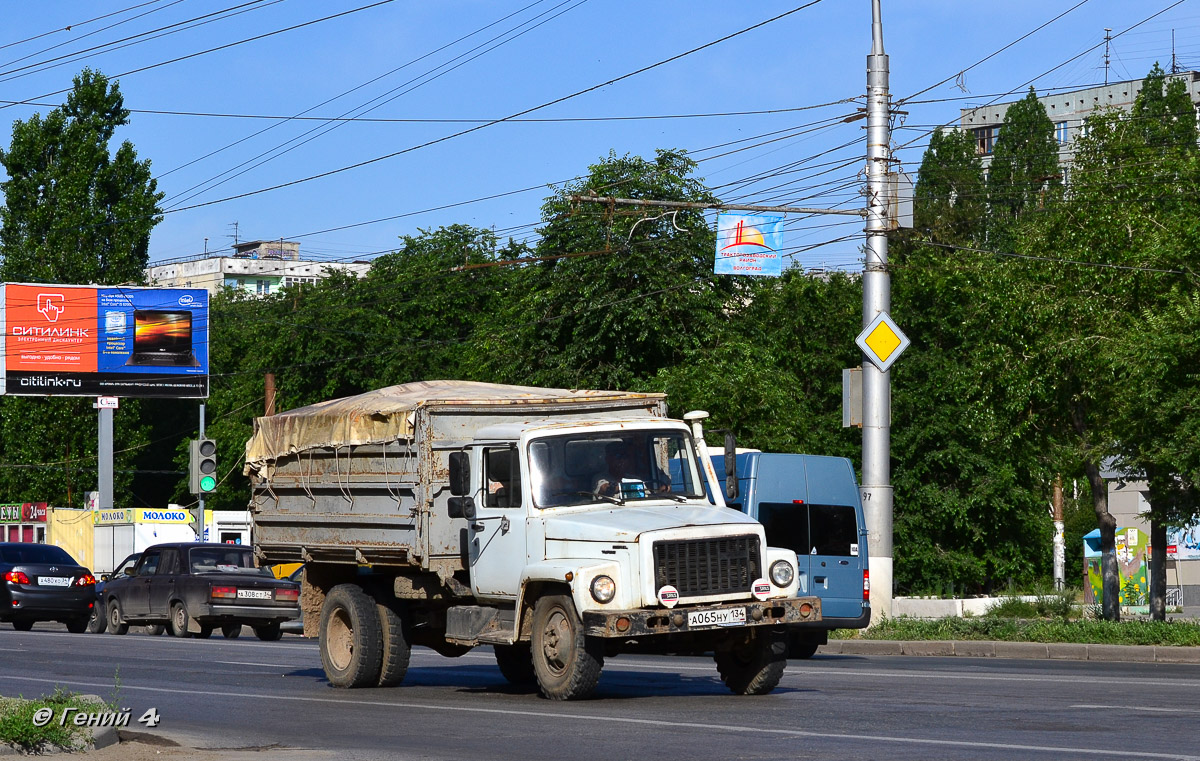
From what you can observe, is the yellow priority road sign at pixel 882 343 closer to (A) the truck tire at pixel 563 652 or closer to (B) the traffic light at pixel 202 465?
(A) the truck tire at pixel 563 652

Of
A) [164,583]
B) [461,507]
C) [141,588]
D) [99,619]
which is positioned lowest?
[99,619]

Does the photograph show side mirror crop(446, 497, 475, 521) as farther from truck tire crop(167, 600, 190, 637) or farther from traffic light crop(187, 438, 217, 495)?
traffic light crop(187, 438, 217, 495)

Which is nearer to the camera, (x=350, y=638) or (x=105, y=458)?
(x=350, y=638)

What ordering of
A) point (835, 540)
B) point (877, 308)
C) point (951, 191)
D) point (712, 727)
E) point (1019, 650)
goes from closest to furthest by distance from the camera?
point (712, 727)
point (1019, 650)
point (835, 540)
point (877, 308)
point (951, 191)

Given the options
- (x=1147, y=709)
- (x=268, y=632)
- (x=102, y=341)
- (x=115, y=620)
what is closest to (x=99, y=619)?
(x=115, y=620)

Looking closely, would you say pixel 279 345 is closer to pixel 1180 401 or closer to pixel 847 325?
pixel 847 325

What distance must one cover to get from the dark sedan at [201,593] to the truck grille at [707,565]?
15085mm

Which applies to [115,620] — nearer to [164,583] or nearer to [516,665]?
[164,583]

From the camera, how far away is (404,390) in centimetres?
1488

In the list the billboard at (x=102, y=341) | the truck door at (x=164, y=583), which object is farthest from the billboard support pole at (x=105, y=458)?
the truck door at (x=164, y=583)

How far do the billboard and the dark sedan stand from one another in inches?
968

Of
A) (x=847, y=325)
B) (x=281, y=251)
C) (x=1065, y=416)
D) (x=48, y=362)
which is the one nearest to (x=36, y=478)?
(x=48, y=362)

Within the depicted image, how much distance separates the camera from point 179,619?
88.2ft

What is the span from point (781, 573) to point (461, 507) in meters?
2.69
